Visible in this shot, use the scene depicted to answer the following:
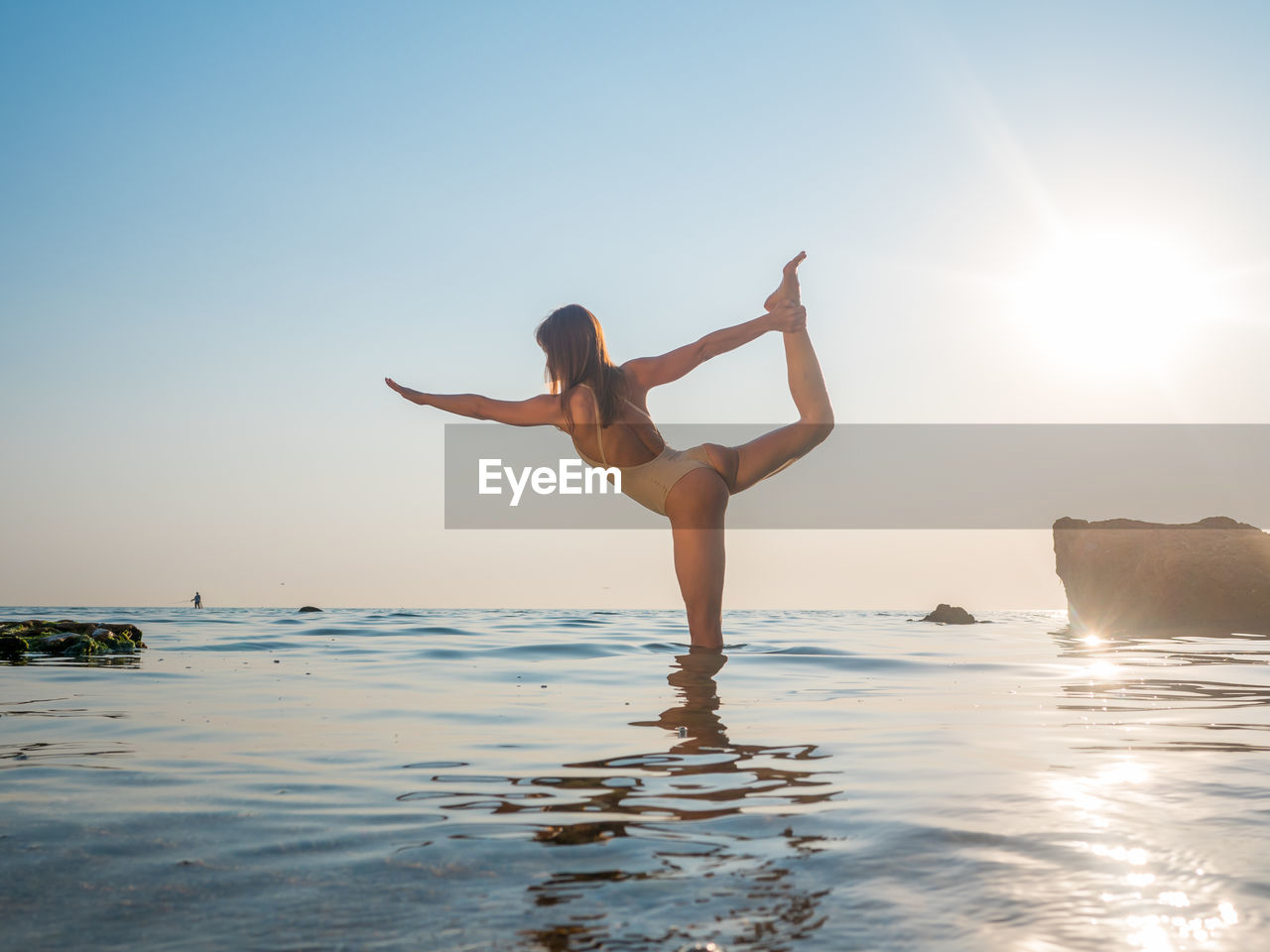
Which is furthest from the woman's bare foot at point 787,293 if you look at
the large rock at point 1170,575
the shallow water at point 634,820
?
the large rock at point 1170,575

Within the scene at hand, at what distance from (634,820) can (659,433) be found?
4220mm

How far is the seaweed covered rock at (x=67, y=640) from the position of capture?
8.52 meters

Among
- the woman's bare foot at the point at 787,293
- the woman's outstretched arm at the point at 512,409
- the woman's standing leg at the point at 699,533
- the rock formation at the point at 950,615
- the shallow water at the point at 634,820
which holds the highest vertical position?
the woman's bare foot at the point at 787,293

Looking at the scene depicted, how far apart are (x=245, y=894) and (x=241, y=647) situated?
27.6 feet

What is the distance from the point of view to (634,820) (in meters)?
2.38

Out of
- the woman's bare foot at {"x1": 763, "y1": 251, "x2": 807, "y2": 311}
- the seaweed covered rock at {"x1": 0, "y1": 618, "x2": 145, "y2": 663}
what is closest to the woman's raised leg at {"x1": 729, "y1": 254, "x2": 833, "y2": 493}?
the woman's bare foot at {"x1": 763, "y1": 251, "x2": 807, "y2": 311}

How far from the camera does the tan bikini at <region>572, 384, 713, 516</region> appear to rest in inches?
246

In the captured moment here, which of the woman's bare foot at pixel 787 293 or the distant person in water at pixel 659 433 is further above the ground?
the woman's bare foot at pixel 787 293

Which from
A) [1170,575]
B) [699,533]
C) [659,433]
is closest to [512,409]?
[659,433]

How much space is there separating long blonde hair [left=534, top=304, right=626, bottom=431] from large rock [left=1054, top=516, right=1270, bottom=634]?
2580 centimetres

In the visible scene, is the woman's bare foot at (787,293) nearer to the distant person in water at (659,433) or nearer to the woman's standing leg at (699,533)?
the distant person in water at (659,433)

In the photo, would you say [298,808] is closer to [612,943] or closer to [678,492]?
[612,943]

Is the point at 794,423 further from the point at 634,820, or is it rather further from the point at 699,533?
the point at 634,820

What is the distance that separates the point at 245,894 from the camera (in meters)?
1.86
